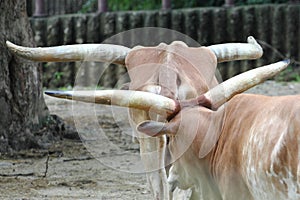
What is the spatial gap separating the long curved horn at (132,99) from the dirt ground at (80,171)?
1343 mm

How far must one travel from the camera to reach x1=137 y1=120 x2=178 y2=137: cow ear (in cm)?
395

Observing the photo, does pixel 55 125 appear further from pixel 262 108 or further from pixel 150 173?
pixel 262 108

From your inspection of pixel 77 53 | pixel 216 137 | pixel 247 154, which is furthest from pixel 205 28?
pixel 247 154

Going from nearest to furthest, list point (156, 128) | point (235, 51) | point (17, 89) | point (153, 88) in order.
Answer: point (156, 128), point (153, 88), point (235, 51), point (17, 89)

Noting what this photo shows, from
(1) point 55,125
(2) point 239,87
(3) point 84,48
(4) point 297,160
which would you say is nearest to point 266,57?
(1) point 55,125

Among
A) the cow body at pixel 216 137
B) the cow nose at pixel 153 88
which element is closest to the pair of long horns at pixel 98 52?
the cow body at pixel 216 137

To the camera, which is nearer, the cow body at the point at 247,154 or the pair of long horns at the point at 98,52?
the cow body at the point at 247,154

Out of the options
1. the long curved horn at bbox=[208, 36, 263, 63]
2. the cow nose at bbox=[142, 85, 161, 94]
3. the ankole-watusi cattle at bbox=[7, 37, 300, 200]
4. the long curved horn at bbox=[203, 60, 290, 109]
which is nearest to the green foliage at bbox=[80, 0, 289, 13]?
the long curved horn at bbox=[208, 36, 263, 63]

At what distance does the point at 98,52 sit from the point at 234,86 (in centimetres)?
166

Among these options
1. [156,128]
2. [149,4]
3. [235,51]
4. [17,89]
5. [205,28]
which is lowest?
[149,4]

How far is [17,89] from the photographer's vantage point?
7445 mm

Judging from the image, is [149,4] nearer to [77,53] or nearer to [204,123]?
[77,53]

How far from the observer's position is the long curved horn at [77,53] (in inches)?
217

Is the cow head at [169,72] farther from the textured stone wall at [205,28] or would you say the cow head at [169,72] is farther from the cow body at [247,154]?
the textured stone wall at [205,28]
